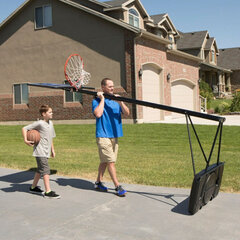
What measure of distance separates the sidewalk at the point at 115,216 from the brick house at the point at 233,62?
47408 millimetres

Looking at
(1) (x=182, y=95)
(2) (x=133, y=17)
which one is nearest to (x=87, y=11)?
(2) (x=133, y=17)

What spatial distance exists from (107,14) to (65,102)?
18.5 ft

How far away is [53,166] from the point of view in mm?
9094

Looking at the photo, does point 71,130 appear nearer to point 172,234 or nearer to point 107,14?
point 107,14

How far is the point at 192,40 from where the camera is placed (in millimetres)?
44125

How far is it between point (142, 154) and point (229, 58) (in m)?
45.3

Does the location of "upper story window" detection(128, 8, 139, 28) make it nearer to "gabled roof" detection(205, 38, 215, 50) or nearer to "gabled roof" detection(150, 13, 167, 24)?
"gabled roof" detection(150, 13, 167, 24)

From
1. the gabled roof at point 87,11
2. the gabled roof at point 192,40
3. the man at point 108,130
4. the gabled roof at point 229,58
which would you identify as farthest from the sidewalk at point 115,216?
the gabled roof at point 229,58

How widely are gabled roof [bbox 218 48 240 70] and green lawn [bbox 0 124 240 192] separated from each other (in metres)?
37.3

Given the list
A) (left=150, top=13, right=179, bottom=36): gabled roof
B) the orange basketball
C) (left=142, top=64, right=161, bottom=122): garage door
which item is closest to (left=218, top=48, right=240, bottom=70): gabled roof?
(left=150, top=13, right=179, bottom=36): gabled roof

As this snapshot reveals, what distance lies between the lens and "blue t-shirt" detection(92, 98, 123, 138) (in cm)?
612

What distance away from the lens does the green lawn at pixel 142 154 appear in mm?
7607

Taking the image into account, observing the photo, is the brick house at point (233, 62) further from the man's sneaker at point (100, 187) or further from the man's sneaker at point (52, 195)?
the man's sneaker at point (52, 195)

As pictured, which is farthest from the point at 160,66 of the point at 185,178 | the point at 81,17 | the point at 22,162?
the point at 185,178
